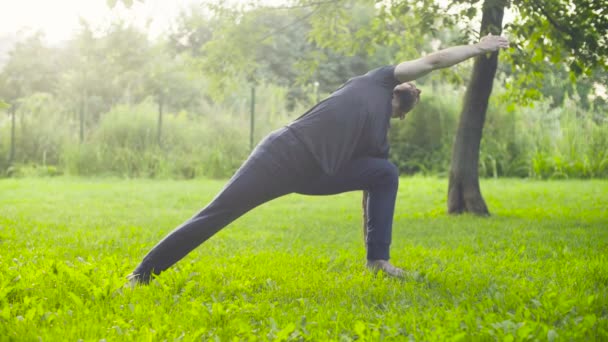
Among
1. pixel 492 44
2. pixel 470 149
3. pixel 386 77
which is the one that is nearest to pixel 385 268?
pixel 386 77

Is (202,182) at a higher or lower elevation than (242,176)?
lower

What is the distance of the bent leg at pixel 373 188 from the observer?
4852mm

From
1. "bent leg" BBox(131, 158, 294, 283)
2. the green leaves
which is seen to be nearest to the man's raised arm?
"bent leg" BBox(131, 158, 294, 283)

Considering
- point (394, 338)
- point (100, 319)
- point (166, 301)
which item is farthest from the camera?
point (166, 301)

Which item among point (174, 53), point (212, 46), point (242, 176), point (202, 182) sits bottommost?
point (202, 182)

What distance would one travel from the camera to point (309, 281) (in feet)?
16.3

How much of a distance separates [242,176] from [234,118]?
A: 1602 cm

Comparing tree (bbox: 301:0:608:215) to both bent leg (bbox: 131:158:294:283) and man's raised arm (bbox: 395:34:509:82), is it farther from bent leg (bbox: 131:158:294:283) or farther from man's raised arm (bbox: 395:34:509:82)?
bent leg (bbox: 131:158:294:283)

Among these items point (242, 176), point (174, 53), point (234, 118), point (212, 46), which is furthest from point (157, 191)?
point (174, 53)

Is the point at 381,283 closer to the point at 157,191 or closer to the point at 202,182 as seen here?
the point at 157,191

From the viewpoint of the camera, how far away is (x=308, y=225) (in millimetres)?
8797

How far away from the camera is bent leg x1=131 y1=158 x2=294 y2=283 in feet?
14.9

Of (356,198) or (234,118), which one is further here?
(234,118)

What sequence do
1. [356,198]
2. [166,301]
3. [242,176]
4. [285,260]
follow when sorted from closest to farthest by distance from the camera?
[166,301] → [242,176] → [285,260] → [356,198]
